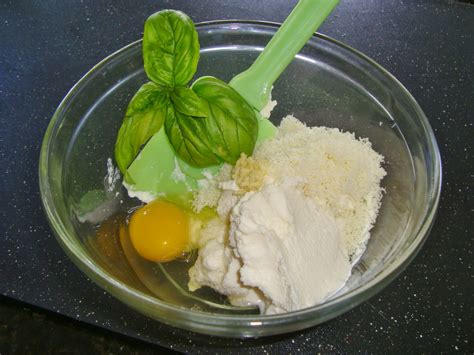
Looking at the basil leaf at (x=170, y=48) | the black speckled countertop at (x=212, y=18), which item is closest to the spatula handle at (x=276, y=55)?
the basil leaf at (x=170, y=48)

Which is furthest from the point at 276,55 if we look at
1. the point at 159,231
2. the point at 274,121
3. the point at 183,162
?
the point at 159,231

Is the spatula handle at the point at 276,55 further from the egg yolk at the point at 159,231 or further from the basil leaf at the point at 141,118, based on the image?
the egg yolk at the point at 159,231

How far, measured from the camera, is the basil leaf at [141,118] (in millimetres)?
1075

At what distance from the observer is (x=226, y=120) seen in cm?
108

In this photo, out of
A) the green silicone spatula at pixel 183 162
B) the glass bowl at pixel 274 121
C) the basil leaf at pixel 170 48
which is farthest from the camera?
the green silicone spatula at pixel 183 162

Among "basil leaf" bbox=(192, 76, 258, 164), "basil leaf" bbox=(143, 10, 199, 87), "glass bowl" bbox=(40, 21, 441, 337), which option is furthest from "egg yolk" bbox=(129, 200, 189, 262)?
"basil leaf" bbox=(143, 10, 199, 87)

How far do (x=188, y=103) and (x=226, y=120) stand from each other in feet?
0.27

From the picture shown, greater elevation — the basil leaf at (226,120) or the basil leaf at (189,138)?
the basil leaf at (226,120)

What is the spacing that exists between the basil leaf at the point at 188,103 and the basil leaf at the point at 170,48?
1.0 inches

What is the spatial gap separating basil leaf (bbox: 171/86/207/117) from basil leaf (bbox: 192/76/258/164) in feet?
0.05

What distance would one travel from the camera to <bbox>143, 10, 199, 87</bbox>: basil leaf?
106 cm

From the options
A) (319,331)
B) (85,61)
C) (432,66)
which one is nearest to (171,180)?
(319,331)

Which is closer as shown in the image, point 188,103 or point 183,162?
point 188,103

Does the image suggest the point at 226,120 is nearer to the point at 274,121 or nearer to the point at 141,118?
the point at 141,118
